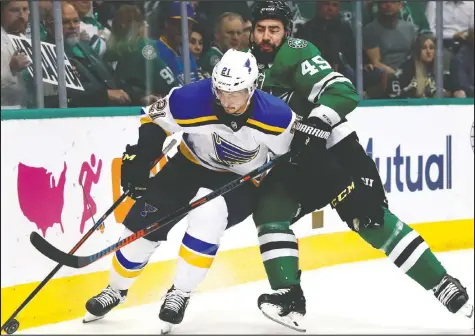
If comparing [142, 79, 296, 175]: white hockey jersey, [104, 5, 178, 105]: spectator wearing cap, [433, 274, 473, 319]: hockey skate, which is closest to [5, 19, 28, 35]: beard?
[104, 5, 178, 105]: spectator wearing cap

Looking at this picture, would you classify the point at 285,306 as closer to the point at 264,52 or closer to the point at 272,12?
the point at 264,52

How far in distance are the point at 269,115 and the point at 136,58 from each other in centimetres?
139

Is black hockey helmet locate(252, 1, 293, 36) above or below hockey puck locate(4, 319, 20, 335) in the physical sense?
above

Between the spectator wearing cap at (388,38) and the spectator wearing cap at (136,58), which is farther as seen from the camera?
the spectator wearing cap at (388,38)

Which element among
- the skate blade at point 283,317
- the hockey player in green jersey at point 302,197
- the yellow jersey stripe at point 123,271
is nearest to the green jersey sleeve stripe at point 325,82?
the hockey player in green jersey at point 302,197

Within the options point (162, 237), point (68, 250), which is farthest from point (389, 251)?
point (68, 250)

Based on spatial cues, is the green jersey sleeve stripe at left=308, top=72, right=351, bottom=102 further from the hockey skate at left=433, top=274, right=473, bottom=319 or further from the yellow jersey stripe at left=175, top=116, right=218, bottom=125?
the hockey skate at left=433, top=274, right=473, bottom=319

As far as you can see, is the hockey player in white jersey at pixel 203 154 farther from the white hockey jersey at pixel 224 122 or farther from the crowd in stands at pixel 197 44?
the crowd in stands at pixel 197 44

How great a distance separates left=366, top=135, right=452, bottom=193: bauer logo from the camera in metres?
5.90

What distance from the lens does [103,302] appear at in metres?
4.04

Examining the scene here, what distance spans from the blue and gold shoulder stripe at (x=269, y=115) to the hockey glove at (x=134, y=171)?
415 mm

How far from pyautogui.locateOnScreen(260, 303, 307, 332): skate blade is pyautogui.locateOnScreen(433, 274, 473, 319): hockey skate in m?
0.54

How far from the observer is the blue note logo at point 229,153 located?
148 inches

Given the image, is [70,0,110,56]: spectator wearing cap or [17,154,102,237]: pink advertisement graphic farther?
[70,0,110,56]: spectator wearing cap
